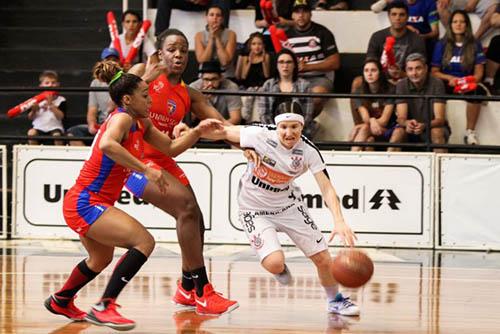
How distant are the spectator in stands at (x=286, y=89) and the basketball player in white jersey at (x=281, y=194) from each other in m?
3.92

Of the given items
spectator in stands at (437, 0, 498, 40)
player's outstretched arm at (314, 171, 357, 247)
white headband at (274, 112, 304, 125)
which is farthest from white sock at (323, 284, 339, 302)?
spectator in stands at (437, 0, 498, 40)

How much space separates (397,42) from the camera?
12.7m

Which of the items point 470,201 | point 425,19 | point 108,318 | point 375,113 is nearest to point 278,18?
point 425,19

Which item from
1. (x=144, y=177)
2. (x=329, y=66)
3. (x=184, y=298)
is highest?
(x=329, y=66)

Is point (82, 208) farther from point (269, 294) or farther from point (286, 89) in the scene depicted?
point (286, 89)

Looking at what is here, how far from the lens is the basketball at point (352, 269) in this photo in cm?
712

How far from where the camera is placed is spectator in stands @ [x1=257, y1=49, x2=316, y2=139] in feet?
39.0

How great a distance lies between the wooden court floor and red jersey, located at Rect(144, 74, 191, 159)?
129cm

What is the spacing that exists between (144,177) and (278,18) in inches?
226

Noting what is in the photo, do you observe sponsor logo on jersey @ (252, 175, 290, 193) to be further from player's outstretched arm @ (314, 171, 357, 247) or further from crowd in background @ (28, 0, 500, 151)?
crowd in background @ (28, 0, 500, 151)

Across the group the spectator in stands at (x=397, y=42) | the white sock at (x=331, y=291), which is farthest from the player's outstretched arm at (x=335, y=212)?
the spectator in stands at (x=397, y=42)

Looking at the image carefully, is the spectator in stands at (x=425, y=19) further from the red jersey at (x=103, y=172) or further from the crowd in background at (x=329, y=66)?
the red jersey at (x=103, y=172)

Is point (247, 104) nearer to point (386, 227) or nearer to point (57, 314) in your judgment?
point (386, 227)

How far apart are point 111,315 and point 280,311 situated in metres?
1.51
